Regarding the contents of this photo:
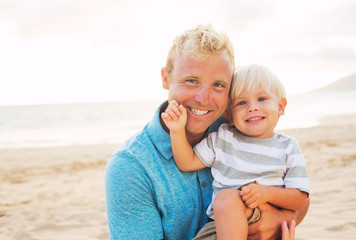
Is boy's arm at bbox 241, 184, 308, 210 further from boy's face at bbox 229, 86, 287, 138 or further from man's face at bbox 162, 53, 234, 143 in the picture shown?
man's face at bbox 162, 53, 234, 143

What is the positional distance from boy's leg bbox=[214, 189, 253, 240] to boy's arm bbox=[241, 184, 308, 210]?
56 millimetres

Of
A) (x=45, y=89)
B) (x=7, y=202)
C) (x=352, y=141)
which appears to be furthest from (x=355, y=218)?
(x=45, y=89)

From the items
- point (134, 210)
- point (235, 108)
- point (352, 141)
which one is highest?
point (235, 108)

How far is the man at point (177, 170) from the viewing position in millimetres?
2318

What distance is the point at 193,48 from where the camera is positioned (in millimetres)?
2521

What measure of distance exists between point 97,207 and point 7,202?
5.87 ft

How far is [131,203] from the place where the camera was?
2312mm

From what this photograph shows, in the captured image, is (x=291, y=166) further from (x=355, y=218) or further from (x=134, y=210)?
(x=355, y=218)

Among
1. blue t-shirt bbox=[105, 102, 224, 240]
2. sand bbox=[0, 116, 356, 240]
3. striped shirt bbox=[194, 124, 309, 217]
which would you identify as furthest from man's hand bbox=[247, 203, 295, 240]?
sand bbox=[0, 116, 356, 240]

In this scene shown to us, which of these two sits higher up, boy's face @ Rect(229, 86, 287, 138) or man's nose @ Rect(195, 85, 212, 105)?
man's nose @ Rect(195, 85, 212, 105)

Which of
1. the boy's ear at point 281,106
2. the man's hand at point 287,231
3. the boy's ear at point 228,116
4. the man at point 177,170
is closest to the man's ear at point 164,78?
the man at point 177,170

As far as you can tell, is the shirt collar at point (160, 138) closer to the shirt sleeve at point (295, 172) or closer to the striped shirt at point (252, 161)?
the striped shirt at point (252, 161)

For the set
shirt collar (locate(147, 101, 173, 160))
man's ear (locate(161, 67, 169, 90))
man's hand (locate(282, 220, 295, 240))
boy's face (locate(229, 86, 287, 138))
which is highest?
man's ear (locate(161, 67, 169, 90))

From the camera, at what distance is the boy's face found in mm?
2635
